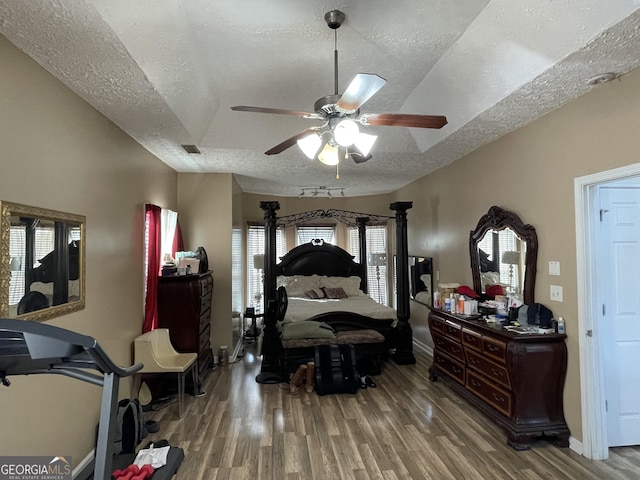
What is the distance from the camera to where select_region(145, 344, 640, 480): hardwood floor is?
2521 millimetres

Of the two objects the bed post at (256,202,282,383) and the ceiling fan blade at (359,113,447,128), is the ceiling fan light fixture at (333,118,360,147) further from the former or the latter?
the bed post at (256,202,282,383)

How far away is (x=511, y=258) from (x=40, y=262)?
12.4 feet

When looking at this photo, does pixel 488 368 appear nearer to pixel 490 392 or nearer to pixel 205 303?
pixel 490 392

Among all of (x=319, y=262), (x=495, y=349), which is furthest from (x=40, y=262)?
(x=319, y=262)

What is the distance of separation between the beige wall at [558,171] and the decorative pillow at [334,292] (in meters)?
2.22

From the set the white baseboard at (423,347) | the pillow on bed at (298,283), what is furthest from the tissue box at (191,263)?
the white baseboard at (423,347)

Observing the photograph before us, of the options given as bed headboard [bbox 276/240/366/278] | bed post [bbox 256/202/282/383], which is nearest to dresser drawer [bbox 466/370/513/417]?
bed post [bbox 256/202/282/383]

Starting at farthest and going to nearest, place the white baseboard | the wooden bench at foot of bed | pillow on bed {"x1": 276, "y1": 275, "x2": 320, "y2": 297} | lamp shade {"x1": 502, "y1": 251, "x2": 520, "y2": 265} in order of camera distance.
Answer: pillow on bed {"x1": 276, "y1": 275, "x2": 320, "y2": 297} → the white baseboard → the wooden bench at foot of bed → lamp shade {"x1": 502, "y1": 251, "x2": 520, "y2": 265}

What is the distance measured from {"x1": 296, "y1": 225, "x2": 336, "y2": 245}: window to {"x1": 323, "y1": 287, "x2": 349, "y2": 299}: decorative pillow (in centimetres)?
135

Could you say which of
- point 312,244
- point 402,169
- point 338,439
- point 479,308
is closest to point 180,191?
point 312,244

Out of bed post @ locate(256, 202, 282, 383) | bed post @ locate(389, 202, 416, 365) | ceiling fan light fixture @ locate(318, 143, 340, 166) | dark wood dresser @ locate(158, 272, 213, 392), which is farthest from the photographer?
bed post @ locate(389, 202, 416, 365)

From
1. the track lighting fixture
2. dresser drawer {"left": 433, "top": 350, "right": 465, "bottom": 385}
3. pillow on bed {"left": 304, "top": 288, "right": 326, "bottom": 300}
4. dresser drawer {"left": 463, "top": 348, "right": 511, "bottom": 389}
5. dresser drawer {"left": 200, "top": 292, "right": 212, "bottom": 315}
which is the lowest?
dresser drawer {"left": 433, "top": 350, "right": 465, "bottom": 385}

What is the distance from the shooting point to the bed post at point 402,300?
16.0 feet

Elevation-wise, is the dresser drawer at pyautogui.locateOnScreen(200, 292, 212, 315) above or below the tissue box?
below
